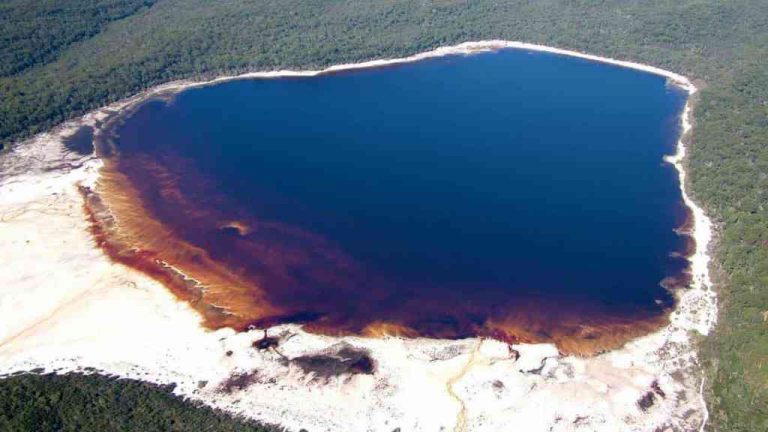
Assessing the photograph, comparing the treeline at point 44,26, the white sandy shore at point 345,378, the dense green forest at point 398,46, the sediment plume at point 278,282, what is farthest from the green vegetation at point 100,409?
the treeline at point 44,26

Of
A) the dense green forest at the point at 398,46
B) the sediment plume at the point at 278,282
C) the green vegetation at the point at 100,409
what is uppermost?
the dense green forest at the point at 398,46

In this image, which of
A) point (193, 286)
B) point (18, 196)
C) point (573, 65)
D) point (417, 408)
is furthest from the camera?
point (573, 65)

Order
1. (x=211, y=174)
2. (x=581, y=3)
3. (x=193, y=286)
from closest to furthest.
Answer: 1. (x=193, y=286)
2. (x=211, y=174)
3. (x=581, y=3)

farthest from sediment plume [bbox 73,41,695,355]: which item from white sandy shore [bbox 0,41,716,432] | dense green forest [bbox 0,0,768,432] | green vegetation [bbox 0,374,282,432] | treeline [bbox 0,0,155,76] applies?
treeline [bbox 0,0,155,76]

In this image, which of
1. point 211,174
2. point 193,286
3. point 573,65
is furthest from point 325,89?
point 193,286

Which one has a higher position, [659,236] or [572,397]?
[659,236]

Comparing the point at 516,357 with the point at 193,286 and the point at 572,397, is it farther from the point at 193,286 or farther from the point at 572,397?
the point at 193,286

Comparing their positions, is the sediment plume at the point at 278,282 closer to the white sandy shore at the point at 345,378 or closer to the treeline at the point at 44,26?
the white sandy shore at the point at 345,378

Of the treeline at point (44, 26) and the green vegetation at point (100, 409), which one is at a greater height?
the treeline at point (44, 26)
